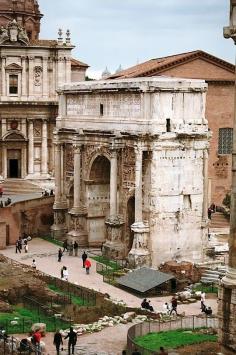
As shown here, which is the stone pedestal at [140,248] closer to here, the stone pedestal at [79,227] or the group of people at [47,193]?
the stone pedestal at [79,227]

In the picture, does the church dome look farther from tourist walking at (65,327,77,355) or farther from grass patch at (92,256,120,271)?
tourist walking at (65,327,77,355)

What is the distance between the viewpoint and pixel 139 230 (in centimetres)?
3944

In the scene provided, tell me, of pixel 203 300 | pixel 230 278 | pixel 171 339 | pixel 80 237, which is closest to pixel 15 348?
pixel 171 339

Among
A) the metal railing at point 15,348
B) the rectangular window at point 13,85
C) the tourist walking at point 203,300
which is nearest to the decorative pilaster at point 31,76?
the rectangular window at point 13,85

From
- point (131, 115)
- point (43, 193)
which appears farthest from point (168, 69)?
point (131, 115)

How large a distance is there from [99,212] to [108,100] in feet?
23.1

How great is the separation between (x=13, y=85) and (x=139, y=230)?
22.2m

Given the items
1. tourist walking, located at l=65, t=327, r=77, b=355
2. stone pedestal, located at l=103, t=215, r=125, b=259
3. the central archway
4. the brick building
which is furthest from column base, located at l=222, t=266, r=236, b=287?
the brick building

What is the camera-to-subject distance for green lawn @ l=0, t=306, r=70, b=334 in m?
28.9

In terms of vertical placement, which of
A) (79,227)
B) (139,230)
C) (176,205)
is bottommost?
(79,227)

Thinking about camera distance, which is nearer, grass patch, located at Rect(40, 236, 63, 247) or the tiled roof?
grass patch, located at Rect(40, 236, 63, 247)

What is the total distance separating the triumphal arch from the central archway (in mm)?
596

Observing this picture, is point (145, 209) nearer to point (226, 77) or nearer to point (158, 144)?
point (158, 144)

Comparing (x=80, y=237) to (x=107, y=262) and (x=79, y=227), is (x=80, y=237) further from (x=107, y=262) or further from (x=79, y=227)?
(x=107, y=262)
